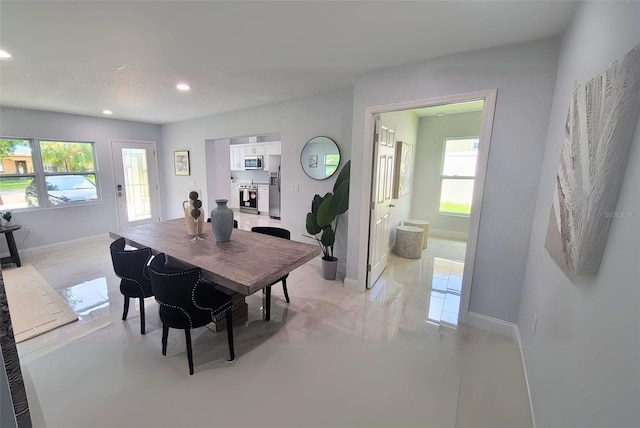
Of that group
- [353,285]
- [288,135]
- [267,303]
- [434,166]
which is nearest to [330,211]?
[353,285]

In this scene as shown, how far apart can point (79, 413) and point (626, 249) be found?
106 inches

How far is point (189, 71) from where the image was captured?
2.56 meters

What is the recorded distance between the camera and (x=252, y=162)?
7.66m

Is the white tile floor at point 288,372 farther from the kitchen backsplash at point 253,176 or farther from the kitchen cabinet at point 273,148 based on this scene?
the kitchen backsplash at point 253,176

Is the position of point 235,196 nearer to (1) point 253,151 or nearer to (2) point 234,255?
(1) point 253,151

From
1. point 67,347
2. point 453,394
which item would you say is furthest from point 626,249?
point 67,347

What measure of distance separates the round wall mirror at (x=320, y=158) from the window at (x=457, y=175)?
2994 mm

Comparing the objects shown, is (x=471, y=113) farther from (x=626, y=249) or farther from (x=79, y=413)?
(x=79, y=413)

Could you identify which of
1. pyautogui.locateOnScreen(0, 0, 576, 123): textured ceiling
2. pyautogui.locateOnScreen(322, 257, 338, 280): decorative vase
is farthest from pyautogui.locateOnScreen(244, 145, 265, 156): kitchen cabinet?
pyautogui.locateOnScreen(322, 257, 338, 280): decorative vase

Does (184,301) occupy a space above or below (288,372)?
above

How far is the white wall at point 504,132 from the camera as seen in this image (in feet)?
6.41

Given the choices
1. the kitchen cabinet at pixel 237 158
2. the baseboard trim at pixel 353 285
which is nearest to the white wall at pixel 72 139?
the kitchen cabinet at pixel 237 158

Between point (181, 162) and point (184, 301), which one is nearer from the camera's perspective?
point (184, 301)

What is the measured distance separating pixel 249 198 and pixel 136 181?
2880 mm
